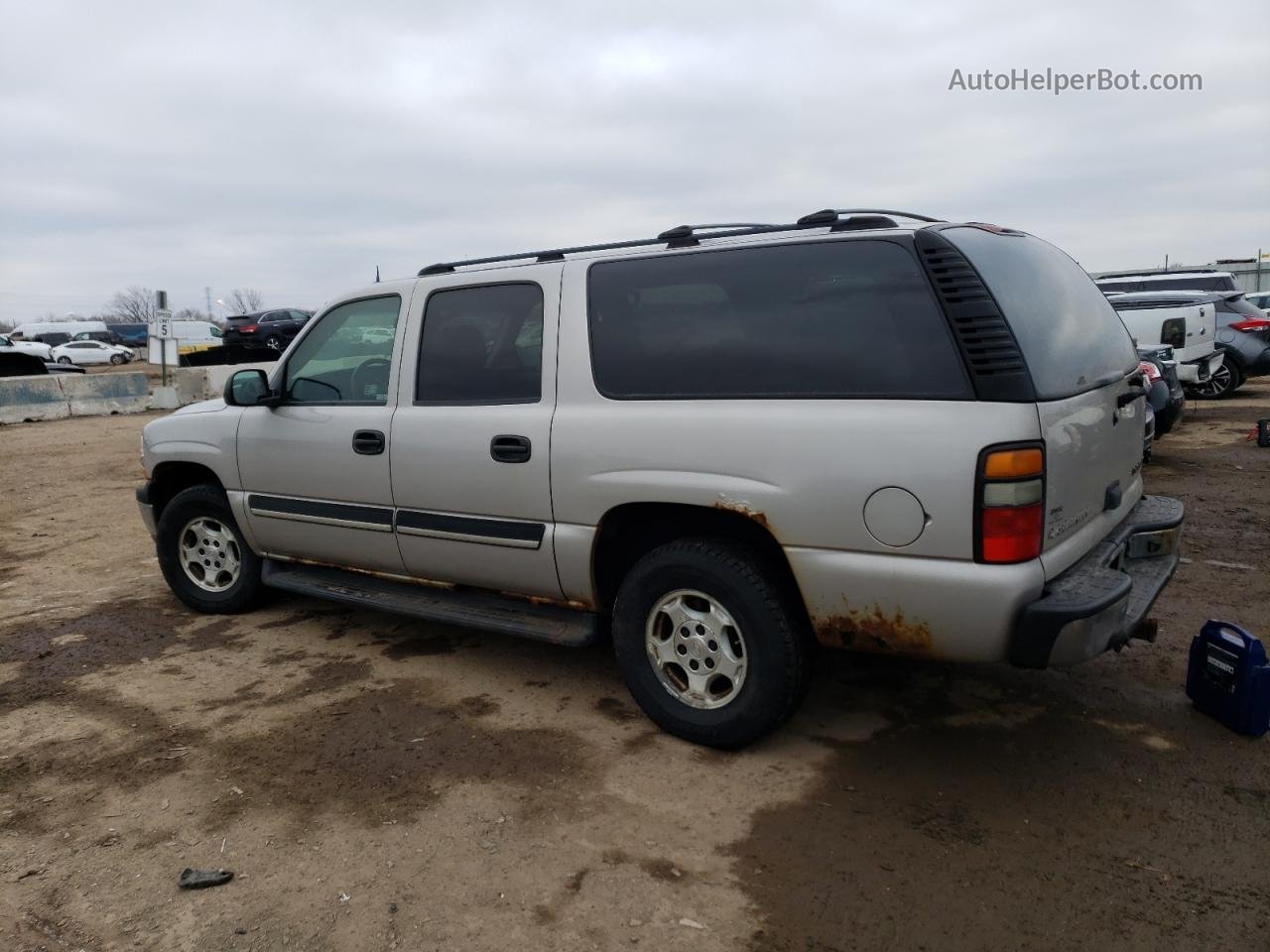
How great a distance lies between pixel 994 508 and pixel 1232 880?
1227mm

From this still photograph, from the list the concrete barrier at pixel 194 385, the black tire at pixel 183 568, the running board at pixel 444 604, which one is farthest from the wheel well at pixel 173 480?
the concrete barrier at pixel 194 385

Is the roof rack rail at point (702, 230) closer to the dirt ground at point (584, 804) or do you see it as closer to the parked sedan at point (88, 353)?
the dirt ground at point (584, 804)

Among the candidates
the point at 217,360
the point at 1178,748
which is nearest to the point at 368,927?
the point at 1178,748

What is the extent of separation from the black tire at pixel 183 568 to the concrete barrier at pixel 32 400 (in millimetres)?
13135

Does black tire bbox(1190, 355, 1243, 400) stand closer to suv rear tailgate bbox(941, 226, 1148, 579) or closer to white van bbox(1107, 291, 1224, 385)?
white van bbox(1107, 291, 1224, 385)

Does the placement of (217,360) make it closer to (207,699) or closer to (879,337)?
(207,699)

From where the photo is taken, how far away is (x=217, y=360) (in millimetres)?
25578

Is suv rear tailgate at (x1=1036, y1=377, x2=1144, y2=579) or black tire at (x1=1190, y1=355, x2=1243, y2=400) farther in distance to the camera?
black tire at (x1=1190, y1=355, x2=1243, y2=400)

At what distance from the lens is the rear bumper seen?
279cm

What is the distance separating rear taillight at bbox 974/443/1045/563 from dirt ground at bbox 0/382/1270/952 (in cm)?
91

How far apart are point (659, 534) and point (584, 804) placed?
1.06m

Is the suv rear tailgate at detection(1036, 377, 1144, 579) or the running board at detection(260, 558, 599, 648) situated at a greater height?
the suv rear tailgate at detection(1036, 377, 1144, 579)

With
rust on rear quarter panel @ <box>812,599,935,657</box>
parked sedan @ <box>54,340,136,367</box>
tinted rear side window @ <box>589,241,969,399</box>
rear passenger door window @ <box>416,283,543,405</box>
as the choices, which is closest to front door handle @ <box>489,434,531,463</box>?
rear passenger door window @ <box>416,283,543,405</box>

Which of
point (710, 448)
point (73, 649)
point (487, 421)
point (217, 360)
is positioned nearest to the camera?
point (710, 448)
